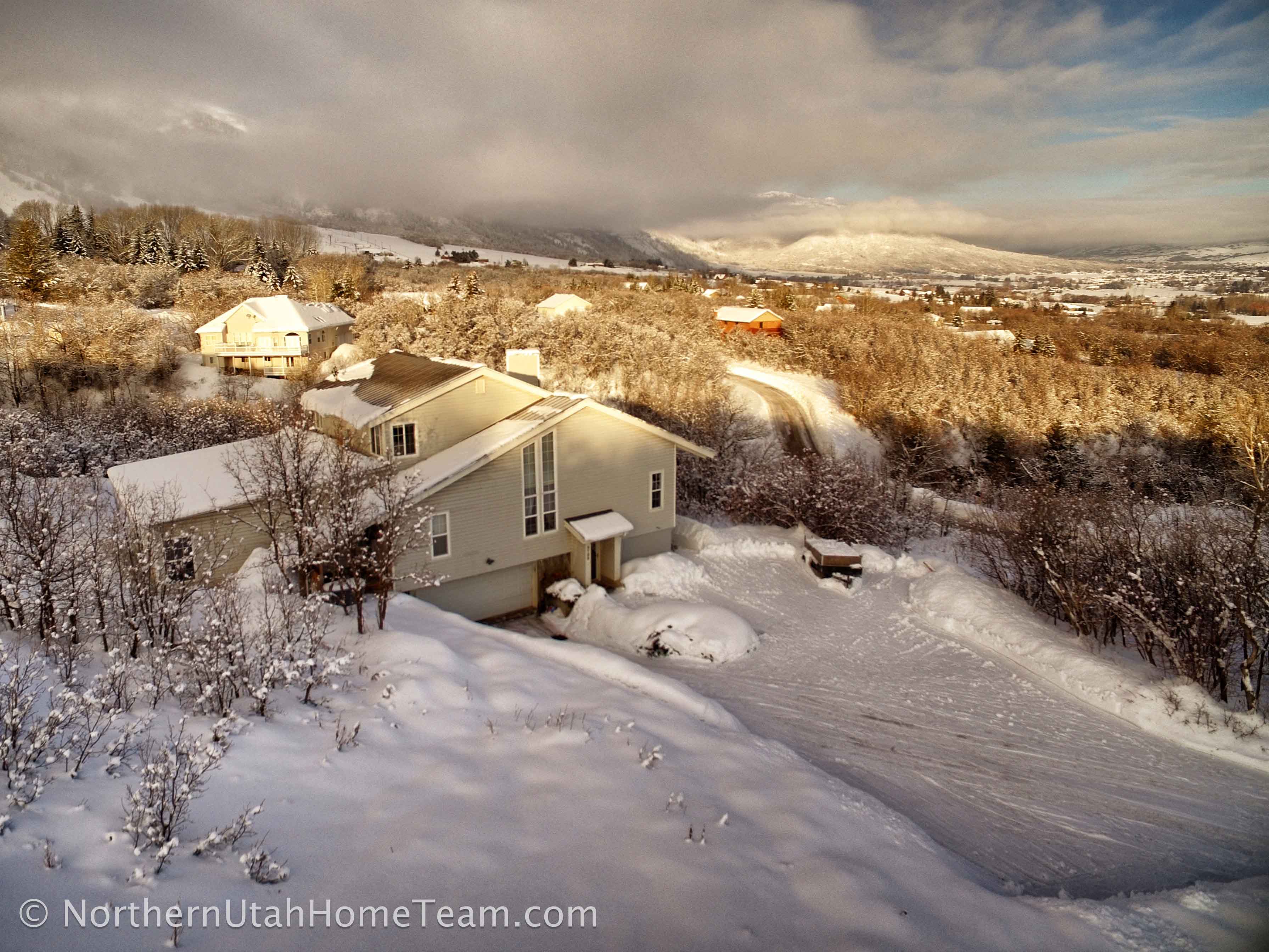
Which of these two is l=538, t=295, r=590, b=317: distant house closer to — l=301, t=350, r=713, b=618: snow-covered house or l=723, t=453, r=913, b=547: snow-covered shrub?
l=723, t=453, r=913, b=547: snow-covered shrub

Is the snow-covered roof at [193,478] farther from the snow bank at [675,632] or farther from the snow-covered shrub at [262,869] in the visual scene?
the snow-covered shrub at [262,869]

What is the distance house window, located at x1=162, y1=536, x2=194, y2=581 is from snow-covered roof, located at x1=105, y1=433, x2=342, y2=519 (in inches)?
26.3

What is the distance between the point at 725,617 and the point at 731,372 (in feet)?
137

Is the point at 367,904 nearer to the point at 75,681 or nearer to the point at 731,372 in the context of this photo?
the point at 75,681

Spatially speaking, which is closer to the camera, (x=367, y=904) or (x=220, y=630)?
(x=367, y=904)

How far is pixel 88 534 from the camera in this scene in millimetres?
10852

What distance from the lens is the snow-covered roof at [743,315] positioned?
6309 cm

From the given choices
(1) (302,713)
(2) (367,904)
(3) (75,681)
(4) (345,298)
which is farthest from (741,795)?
(4) (345,298)

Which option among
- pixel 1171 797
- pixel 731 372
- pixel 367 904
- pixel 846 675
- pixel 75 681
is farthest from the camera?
pixel 731 372

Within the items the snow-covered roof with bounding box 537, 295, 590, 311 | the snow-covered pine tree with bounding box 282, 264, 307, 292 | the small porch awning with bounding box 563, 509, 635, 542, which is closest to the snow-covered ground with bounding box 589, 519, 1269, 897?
the small porch awning with bounding box 563, 509, 635, 542

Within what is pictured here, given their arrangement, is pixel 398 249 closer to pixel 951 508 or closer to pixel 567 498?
pixel 951 508

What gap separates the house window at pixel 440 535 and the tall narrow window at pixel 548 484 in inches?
105

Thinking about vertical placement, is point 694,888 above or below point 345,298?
below

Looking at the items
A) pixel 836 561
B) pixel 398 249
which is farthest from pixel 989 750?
pixel 398 249
